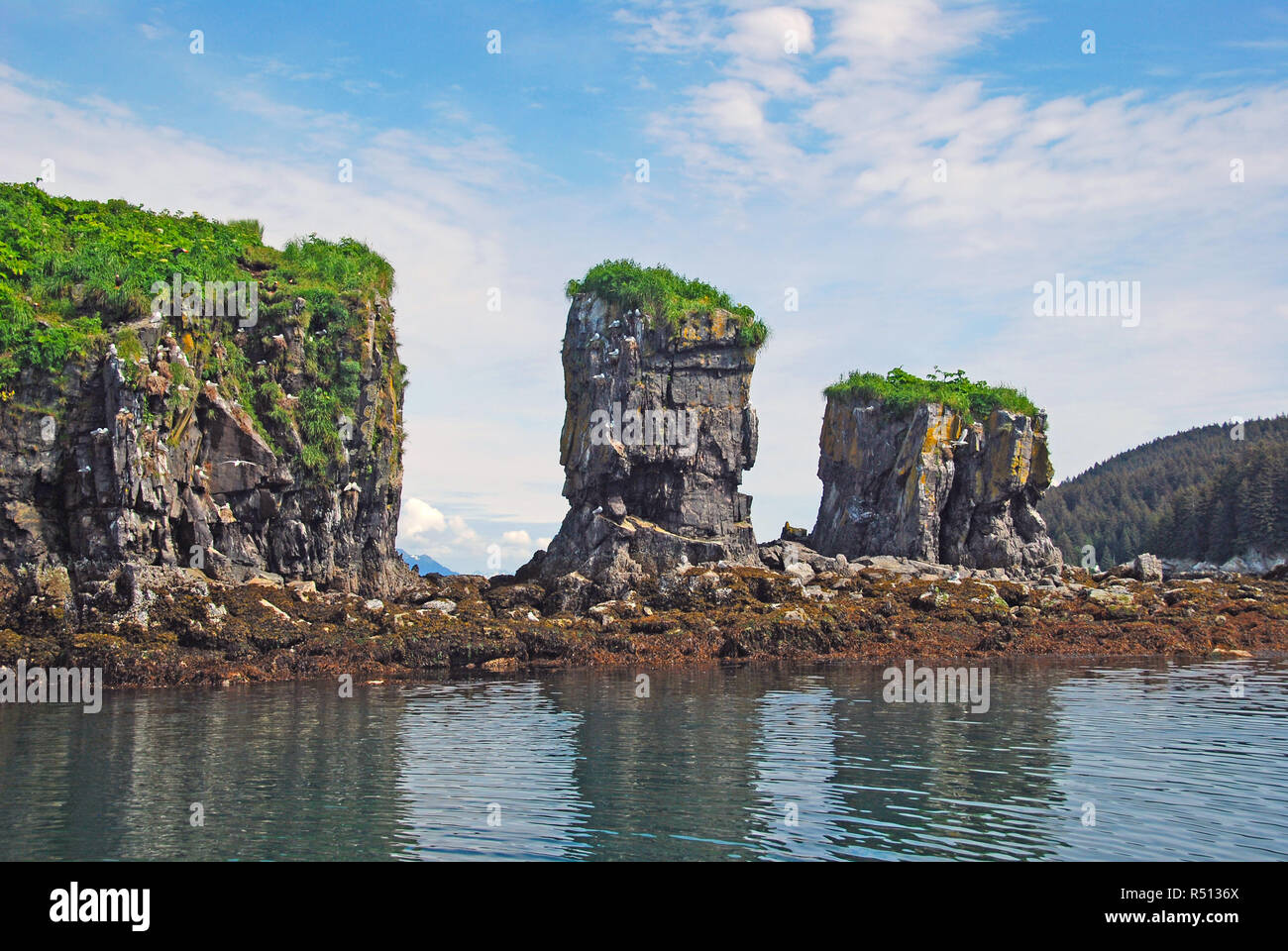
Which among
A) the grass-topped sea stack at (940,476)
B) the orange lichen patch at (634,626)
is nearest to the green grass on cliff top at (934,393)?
the grass-topped sea stack at (940,476)

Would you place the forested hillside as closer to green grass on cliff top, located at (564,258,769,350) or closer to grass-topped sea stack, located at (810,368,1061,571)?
grass-topped sea stack, located at (810,368,1061,571)

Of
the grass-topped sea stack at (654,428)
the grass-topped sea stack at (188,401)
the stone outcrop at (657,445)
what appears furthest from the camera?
the grass-topped sea stack at (654,428)

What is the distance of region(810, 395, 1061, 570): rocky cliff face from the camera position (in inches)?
1970

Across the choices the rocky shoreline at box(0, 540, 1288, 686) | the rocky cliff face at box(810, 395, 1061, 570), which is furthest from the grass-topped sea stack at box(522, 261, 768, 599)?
the rocky cliff face at box(810, 395, 1061, 570)

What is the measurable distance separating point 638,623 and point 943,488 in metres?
21.5

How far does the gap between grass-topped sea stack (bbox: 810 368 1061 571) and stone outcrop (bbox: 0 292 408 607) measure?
85.4 feet

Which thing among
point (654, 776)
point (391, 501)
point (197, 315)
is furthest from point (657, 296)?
point (654, 776)

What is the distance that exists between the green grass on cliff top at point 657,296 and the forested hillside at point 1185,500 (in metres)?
37.2

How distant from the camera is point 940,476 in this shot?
165 ft

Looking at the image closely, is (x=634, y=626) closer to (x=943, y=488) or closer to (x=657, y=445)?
(x=657, y=445)

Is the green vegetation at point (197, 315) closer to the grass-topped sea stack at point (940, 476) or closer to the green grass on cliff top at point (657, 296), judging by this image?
the green grass on cliff top at point (657, 296)

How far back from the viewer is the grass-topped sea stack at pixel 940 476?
50.2 m
